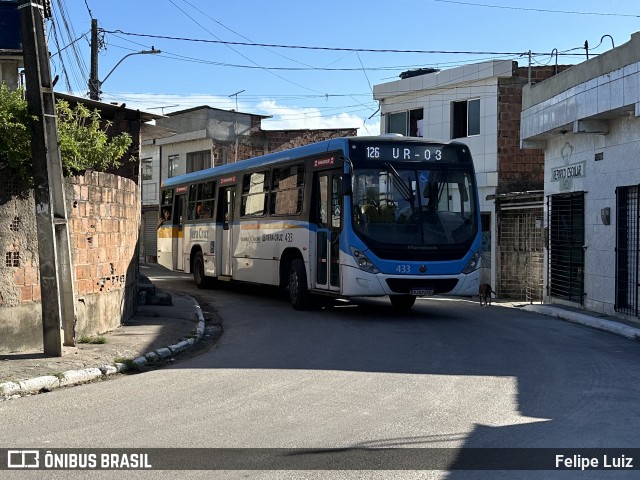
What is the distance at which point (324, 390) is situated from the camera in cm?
796

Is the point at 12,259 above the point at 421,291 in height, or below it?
above

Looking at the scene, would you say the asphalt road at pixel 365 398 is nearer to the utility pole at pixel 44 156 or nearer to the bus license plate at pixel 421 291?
the bus license plate at pixel 421 291

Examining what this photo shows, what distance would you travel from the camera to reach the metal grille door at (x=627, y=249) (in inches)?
578

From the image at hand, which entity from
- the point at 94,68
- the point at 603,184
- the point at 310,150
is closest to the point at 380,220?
the point at 310,150

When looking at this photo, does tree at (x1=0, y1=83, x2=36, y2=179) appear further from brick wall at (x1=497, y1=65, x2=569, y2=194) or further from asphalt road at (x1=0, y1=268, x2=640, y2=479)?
brick wall at (x1=497, y1=65, x2=569, y2=194)

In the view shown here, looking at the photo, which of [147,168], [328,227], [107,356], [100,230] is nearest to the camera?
[107,356]

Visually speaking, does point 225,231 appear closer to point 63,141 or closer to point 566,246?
point 566,246

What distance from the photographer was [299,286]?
15344mm

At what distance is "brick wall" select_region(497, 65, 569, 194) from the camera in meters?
24.5

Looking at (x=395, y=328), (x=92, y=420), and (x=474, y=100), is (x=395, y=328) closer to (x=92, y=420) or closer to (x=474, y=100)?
(x=92, y=420)

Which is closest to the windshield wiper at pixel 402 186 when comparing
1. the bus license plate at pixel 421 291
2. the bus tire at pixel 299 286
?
the bus license plate at pixel 421 291

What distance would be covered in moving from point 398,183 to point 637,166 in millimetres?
4958

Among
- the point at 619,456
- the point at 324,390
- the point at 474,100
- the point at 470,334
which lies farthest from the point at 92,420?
the point at 474,100

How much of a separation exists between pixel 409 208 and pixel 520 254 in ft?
35.6
